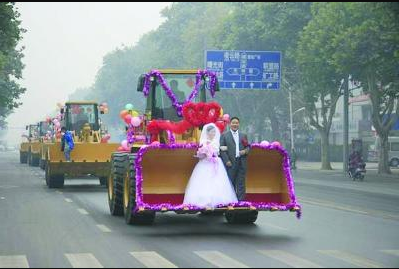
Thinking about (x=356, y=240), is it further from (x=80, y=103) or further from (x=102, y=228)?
(x=80, y=103)

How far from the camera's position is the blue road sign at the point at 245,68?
45.1m

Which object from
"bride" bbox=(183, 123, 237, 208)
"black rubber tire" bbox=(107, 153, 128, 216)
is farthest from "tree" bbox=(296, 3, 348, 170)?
"bride" bbox=(183, 123, 237, 208)

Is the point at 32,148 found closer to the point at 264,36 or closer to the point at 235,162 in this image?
the point at 264,36

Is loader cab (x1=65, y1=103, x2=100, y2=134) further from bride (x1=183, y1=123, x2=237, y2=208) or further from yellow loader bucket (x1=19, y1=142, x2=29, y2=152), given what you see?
bride (x1=183, y1=123, x2=237, y2=208)

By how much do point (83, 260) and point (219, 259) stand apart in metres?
1.75

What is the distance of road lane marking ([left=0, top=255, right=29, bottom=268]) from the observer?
1021 cm

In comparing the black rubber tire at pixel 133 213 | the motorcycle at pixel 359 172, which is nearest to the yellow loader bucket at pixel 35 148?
the motorcycle at pixel 359 172

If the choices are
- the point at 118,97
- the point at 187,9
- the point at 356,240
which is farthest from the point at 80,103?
the point at 118,97

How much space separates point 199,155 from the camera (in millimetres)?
14148

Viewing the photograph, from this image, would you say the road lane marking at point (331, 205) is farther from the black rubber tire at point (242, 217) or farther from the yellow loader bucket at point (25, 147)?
the yellow loader bucket at point (25, 147)

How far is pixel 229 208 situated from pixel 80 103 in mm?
25460

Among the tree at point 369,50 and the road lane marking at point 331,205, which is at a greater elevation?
the tree at point 369,50

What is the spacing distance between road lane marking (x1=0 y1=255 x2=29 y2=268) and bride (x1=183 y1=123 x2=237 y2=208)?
3663 millimetres

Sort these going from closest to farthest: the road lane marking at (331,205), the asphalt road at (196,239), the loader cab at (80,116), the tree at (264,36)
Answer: the asphalt road at (196,239), the road lane marking at (331,205), the loader cab at (80,116), the tree at (264,36)
